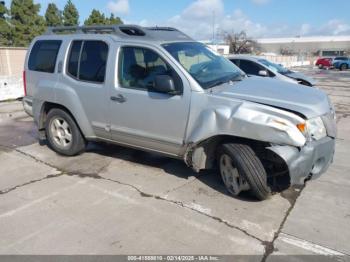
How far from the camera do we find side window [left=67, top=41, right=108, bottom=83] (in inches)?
196

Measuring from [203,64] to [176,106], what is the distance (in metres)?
0.81

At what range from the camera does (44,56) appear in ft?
19.0

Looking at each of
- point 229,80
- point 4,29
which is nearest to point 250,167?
point 229,80

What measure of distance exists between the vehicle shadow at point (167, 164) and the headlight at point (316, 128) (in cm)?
102

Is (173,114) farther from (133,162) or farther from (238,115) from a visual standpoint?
(133,162)

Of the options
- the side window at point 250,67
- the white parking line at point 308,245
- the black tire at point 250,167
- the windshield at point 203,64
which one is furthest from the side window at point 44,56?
→ the side window at point 250,67

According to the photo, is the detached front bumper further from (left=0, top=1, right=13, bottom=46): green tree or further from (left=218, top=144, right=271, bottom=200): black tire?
(left=0, top=1, right=13, bottom=46): green tree

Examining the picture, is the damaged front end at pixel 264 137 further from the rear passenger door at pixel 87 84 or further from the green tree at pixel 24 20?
the green tree at pixel 24 20

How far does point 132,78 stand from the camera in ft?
15.4

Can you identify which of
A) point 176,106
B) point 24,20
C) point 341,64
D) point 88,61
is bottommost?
point 341,64

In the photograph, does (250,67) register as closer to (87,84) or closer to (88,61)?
(88,61)

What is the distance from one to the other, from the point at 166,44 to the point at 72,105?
1.81 meters

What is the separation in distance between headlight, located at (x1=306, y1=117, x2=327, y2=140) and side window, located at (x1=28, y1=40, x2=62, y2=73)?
4003 mm

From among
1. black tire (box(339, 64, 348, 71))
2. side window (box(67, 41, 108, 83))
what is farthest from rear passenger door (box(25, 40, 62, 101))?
black tire (box(339, 64, 348, 71))
